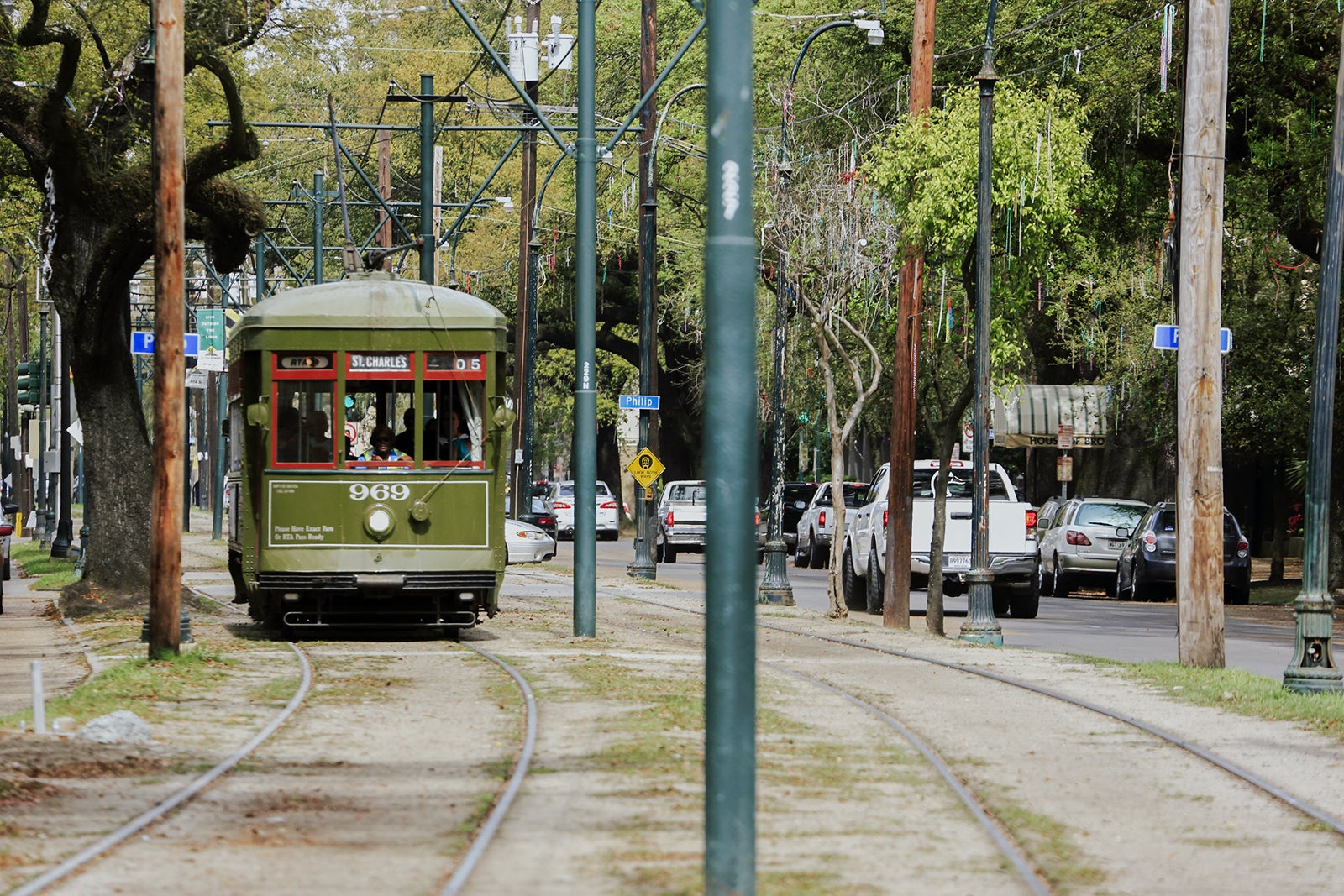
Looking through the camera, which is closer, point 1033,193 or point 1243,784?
point 1243,784

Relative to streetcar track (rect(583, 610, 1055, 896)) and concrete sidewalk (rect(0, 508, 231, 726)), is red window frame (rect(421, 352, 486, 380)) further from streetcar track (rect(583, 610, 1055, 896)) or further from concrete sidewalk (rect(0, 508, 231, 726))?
streetcar track (rect(583, 610, 1055, 896))

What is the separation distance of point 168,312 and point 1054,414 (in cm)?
3469

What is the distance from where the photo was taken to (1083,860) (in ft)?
29.0

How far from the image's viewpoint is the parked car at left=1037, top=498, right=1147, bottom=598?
35812mm

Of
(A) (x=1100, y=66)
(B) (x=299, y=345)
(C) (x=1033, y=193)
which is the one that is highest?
(A) (x=1100, y=66)

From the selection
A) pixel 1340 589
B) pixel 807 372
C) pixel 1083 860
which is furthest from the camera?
pixel 807 372

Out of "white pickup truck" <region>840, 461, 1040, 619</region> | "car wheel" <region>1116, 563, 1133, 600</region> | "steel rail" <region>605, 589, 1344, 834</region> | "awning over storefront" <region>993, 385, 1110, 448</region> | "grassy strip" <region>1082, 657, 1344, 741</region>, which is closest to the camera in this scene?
"steel rail" <region>605, 589, 1344, 834</region>

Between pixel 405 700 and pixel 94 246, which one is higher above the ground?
pixel 94 246

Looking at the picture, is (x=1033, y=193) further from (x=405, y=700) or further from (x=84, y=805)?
(x=84, y=805)

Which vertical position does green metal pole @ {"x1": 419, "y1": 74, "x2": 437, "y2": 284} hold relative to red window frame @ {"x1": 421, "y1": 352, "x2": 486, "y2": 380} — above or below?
above

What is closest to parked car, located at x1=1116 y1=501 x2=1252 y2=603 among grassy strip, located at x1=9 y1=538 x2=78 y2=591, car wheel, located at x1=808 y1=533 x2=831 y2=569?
car wheel, located at x1=808 y1=533 x2=831 y2=569

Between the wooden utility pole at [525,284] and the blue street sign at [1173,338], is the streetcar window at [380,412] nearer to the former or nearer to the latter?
the blue street sign at [1173,338]

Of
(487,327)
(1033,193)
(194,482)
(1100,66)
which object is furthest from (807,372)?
(194,482)

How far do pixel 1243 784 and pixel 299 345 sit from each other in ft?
34.1
